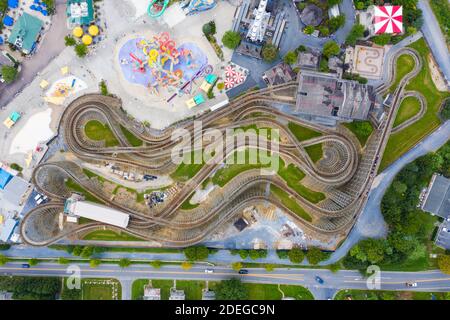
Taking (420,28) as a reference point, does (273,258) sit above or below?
below

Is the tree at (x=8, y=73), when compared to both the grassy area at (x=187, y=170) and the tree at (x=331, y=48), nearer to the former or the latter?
the grassy area at (x=187, y=170)

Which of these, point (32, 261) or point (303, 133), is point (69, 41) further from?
point (303, 133)

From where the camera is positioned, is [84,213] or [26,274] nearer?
[84,213]

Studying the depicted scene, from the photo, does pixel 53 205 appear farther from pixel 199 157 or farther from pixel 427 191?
pixel 427 191

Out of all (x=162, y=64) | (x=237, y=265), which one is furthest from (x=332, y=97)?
(x=237, y=265)

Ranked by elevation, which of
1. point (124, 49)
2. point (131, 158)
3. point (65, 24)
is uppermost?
point (65, 24)


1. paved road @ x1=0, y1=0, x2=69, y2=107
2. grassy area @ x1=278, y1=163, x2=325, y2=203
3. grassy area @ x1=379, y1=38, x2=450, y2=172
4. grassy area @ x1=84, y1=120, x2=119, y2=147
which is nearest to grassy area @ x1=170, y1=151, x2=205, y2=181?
grassy area @ x1=84, y1=120, x2=119, y2=147
